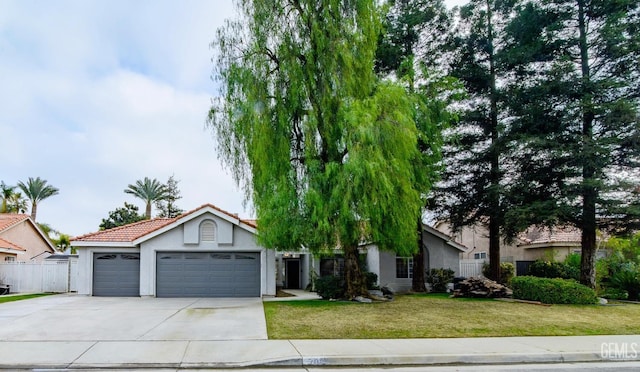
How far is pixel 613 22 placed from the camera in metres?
18.5

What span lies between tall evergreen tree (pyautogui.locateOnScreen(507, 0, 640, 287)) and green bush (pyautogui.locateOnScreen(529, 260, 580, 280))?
395 cm

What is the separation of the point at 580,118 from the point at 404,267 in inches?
424

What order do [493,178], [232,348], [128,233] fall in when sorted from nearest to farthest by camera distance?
[232,348] → [493,178] → [128,233]

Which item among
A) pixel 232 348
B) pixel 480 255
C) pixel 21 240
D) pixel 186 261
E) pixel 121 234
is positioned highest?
pixel 121 234

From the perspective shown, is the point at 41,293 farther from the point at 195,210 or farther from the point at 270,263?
the point at 270,263

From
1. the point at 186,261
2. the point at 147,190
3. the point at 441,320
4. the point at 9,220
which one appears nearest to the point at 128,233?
the point at 186,261

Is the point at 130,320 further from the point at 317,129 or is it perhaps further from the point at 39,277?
the point at 39,277

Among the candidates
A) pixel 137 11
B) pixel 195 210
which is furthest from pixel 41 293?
pixel 137 11

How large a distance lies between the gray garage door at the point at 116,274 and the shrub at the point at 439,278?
1380 centimetres

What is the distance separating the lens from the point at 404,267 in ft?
81.1

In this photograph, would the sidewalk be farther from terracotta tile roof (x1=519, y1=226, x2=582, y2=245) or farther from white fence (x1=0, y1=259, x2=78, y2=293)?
terracotta tile roof (x1=519, y1=226, x2=582, y2=245)

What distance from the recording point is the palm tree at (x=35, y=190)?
4422cm

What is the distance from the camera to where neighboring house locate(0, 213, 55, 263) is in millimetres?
27406

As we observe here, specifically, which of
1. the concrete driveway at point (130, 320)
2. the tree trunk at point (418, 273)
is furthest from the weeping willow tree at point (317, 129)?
the tree trunk at point (418, 273)
